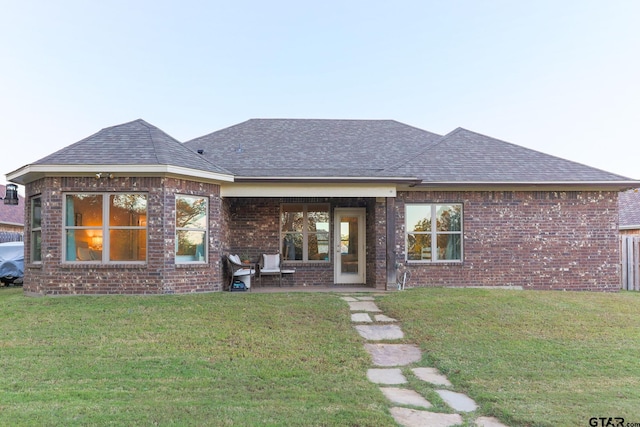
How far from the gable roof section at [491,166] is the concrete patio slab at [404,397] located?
702cm

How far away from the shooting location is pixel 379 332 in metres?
7.04

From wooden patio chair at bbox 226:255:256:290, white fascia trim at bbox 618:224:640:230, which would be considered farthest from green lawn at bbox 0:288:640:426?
white fascia trim at bbox 618:224:640:230

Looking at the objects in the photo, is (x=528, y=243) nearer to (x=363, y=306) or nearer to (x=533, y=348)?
(x=363, y=306)

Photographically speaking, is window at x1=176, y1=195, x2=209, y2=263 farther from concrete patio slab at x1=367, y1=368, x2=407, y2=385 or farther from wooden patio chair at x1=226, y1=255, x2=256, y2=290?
concrete patio slab at x1=367, y1=368, x2=407, y2=385

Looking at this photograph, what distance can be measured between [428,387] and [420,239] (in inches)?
278

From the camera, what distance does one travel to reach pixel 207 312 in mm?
7691

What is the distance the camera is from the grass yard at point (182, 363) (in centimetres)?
381

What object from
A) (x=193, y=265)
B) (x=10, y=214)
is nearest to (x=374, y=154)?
(x=193, y=265)

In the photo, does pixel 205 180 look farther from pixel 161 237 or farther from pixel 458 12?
pixel 458 12

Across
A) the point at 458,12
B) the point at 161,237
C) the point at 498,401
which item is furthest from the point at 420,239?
the point at 458,12

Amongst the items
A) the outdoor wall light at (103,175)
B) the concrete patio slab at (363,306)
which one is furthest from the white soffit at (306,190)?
the concrete patio slab at (363,306)

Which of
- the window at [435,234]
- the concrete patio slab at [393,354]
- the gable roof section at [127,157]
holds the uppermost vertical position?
the gable roof section at [127,157]

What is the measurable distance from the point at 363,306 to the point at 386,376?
11.6 feet

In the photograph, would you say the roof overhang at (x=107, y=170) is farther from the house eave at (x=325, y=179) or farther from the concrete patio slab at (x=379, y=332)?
the concrete patio slab at (x=379, y=332)
